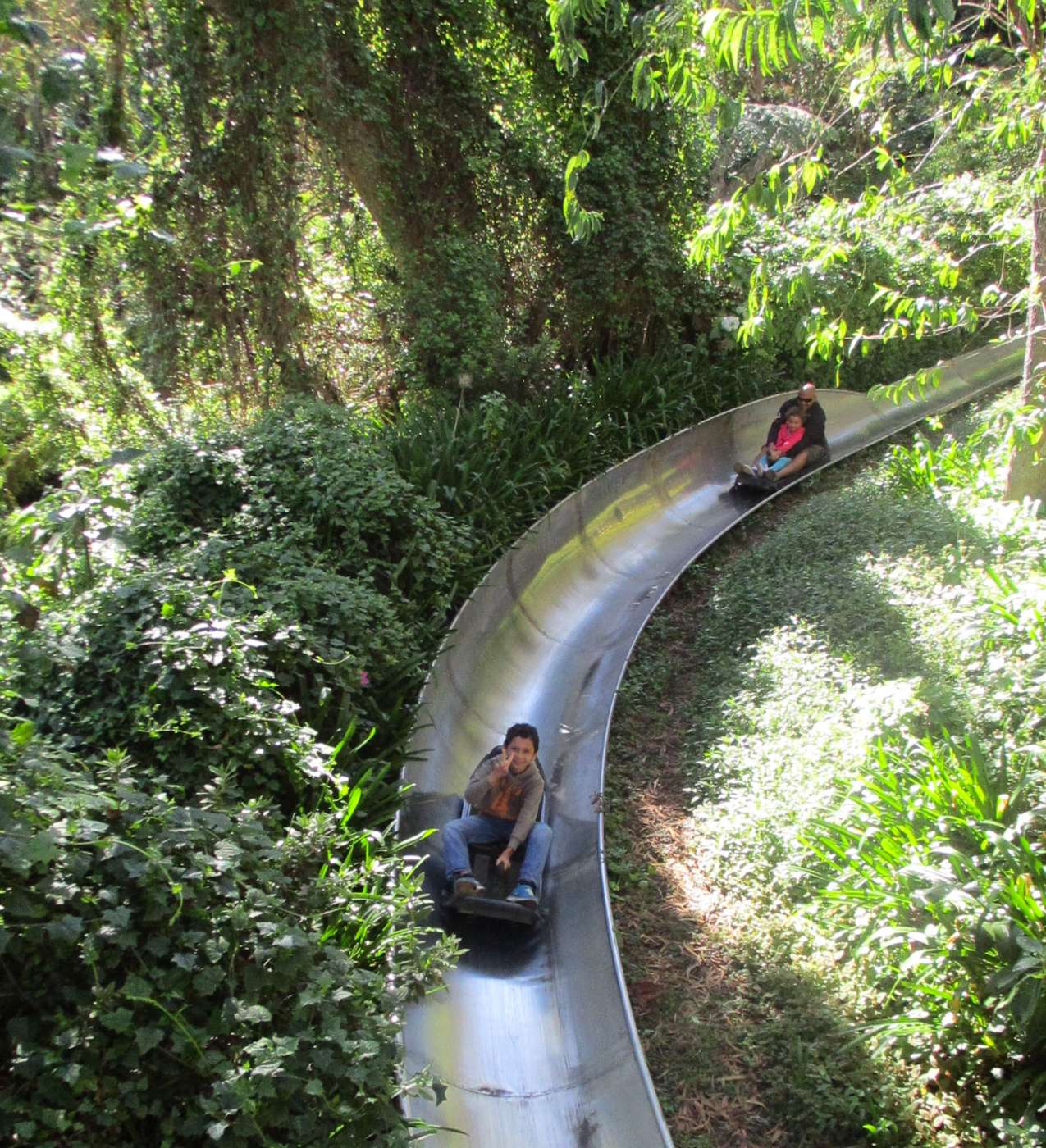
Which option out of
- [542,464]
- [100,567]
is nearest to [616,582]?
[542,464]

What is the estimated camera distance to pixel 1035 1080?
303 centimetres

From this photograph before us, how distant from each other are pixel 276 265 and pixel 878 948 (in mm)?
7598

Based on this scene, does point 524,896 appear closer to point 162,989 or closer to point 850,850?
point 850,850

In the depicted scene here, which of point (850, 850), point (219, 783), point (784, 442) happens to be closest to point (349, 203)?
point (784, 442)

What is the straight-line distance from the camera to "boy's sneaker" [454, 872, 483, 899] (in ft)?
13.7

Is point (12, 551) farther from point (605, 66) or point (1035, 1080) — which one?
point (605, 66)

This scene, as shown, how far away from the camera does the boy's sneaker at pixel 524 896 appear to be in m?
4.18

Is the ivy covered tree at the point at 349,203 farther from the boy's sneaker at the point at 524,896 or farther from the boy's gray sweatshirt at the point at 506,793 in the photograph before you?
the boy's sneaker at the point at 524,896

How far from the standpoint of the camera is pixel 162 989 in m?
2.61

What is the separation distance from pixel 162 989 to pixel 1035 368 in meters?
5.90

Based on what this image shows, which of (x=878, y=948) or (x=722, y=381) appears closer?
(x=878, y=948)

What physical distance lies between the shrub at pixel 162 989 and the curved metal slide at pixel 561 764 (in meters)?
0.63

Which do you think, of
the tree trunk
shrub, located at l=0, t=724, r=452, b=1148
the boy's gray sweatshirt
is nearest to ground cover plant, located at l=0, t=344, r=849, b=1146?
shrub, located at l=0, t=724, r=452, b=1148

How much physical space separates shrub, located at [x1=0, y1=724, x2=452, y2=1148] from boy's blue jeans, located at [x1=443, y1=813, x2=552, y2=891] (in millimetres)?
1202
